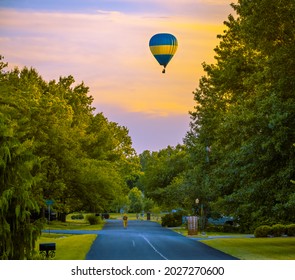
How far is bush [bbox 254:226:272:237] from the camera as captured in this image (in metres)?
55.9

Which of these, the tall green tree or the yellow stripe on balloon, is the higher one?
the yellow stripe on balloon

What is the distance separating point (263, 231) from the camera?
56250 mm

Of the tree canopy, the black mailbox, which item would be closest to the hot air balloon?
the tree canopy

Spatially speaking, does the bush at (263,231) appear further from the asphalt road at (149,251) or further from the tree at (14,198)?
the tree at (14,198)

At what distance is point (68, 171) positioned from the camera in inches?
2788

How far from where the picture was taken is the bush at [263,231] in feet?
183

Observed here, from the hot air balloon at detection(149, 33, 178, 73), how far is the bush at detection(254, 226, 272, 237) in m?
16.1

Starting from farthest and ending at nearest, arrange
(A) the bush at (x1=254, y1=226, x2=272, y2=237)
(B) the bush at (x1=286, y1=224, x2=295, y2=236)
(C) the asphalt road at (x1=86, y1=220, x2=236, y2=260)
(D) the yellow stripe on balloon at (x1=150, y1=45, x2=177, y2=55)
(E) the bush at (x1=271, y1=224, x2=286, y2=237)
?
(B) the bush at (x1=286, y1=224, x2=295, y2=236) → (E) the bush at (x1=271, y1=224, x2=286, y2=237) → (A) the bush at (x1=254, y1=226, x2=272, y2=237) → (D) the yellow stripe on balloon at (x1=150, y1=45, x2=177, y2=55) → (C) the asphalt road at (x1=86, y1=220, x2=236, y2=260)

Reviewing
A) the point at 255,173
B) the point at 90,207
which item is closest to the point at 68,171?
the point at 90,207

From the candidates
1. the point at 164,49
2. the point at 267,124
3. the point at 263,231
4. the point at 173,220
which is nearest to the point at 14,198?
the point at 267,124

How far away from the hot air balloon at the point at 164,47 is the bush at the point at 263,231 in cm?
1607

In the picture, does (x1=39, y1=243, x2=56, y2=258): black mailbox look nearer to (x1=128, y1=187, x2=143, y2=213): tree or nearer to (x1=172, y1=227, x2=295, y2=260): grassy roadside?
(x1=172, y1=227, x2=295, y2=260): grassy roadside

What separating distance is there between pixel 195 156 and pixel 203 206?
8.02 m

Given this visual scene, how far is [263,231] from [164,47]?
17.2 meters
